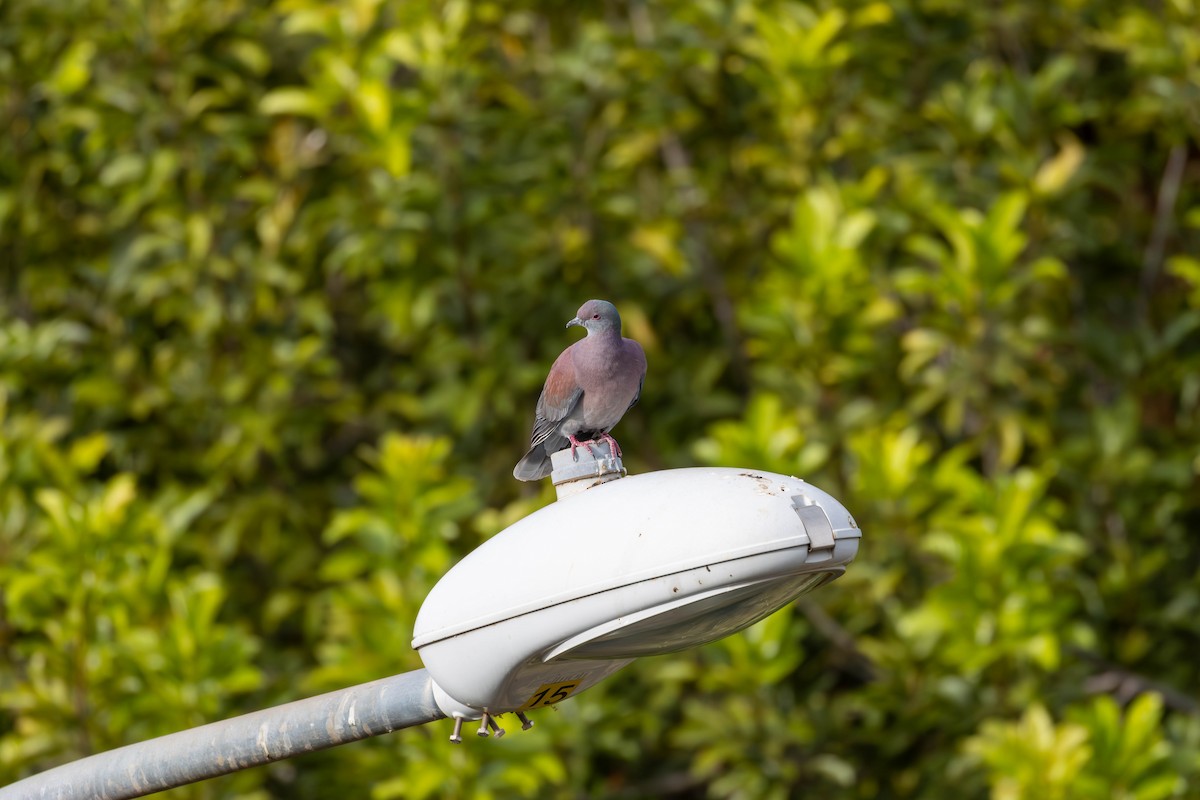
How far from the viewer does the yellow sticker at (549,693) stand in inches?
77.0

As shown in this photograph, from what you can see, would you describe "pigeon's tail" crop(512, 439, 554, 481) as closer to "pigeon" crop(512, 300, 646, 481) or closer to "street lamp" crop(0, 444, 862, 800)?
"pigeon" crop(512, 300, 646, 481)

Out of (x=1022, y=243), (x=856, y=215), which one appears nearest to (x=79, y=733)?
(x=856, y=215)

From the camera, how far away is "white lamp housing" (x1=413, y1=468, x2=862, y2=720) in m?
1.73

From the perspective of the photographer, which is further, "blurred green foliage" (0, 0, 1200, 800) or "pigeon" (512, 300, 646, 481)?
"blurred green foliage" (0, 0, 1200, 800)

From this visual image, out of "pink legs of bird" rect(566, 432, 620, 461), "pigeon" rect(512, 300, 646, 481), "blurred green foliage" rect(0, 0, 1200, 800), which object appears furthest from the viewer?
"blurred green foliage" rect(0, 0, 1200, 800)

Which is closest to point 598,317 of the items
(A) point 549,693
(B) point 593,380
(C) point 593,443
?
(B) point 593,380

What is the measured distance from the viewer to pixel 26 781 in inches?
89.4

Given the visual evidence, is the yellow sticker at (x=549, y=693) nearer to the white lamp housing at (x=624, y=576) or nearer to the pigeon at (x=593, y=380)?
the white lamp housing at (x=624, y=576)

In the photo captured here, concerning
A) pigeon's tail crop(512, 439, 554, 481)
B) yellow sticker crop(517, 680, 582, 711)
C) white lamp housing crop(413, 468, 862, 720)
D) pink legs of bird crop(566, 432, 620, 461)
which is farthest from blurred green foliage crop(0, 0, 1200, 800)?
white lamp housing crop(413, 468, 862, 720)

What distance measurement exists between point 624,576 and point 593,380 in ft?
1.96

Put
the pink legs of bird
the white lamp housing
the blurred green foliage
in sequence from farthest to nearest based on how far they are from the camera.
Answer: the blurred green foliage < the pink legs of bird < the white lamp housing

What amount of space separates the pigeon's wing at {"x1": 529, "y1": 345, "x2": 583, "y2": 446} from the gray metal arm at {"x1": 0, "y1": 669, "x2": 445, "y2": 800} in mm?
506

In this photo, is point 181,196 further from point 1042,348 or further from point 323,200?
point 1042,348

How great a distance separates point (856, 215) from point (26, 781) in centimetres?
343
